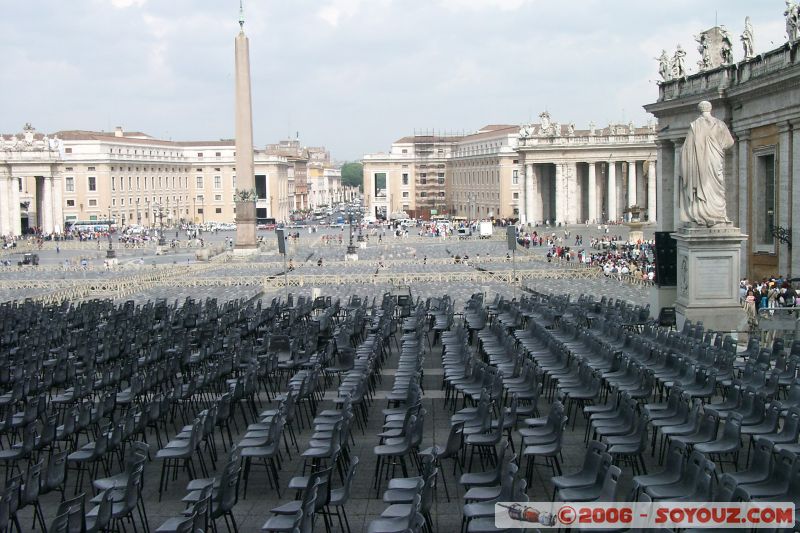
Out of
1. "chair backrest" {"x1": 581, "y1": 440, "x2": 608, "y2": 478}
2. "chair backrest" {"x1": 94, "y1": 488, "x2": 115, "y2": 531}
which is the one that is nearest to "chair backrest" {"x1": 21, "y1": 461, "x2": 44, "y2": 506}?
"chair backrest" {"x1": 94, "y1": 488, "x2": 115, "y2": 531}

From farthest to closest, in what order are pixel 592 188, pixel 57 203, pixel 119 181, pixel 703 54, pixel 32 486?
pixel 119 181, pixel 57 203, pixel 592 188, pixel 703 54, pixel 32 486

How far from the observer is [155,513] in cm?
1191

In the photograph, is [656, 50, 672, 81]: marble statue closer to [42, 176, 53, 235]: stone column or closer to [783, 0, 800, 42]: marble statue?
[783, 0, 800, 42]: marble statue

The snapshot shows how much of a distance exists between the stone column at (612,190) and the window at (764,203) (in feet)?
208

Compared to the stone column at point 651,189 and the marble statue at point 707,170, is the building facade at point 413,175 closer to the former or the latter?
the stone column at point 651,189

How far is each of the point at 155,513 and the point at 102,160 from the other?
120798 mm

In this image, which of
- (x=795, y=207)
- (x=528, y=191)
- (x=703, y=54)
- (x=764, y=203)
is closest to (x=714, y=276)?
(x=795, y=207)

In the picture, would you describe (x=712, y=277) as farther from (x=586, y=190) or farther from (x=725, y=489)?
(x=586, y=190)

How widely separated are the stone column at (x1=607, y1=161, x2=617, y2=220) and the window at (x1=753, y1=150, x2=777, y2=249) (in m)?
63.3

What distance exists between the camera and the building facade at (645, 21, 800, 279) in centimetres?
3300

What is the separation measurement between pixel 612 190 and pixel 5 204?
6794 centimetres

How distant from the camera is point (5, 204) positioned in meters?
110

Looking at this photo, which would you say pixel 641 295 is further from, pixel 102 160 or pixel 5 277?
pixel 102 160

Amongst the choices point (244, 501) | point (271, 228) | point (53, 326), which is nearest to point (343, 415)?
point (244, 501)
